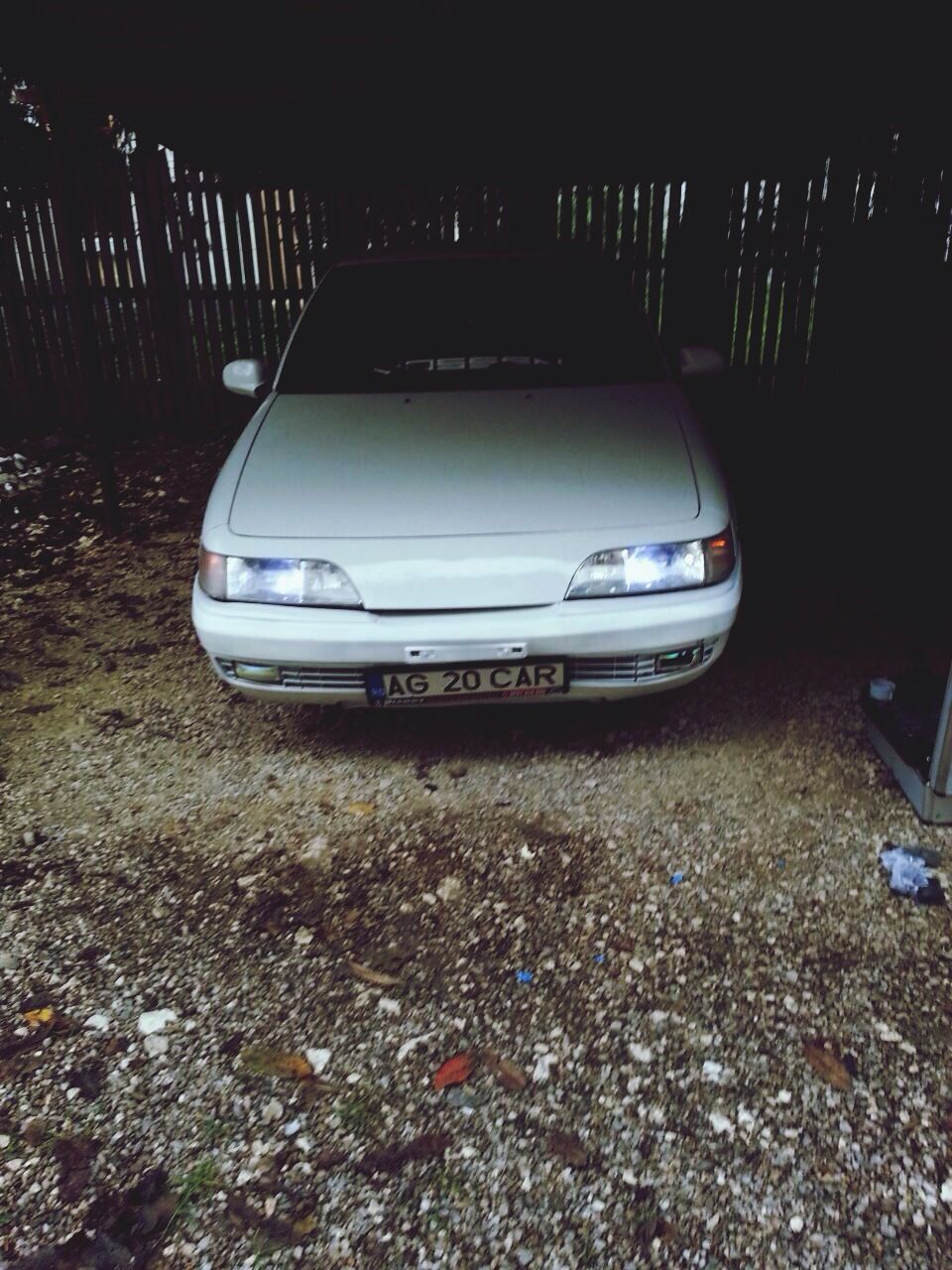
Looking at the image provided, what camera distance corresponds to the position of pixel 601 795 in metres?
3.27

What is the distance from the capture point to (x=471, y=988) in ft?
8.07

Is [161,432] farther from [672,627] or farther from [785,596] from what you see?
[672,627]

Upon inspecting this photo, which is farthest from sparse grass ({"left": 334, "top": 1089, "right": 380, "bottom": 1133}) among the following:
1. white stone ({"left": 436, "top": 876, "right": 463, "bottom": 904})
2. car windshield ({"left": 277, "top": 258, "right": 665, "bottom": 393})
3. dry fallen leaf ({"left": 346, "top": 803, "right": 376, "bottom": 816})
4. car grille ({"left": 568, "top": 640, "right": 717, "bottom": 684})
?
car windshield ({"left": 277, "top": 258, "right": 665, "bottom": 393})

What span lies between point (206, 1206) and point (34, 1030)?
2.44 ft

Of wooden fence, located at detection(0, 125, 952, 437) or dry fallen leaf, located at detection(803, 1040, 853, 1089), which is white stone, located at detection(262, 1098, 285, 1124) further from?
wooden fence, located at detection(0, 125, 952, 437)

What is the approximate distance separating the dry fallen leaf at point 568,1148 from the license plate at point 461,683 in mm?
1344

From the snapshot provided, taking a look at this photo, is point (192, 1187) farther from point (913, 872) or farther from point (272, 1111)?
point (913, 872)

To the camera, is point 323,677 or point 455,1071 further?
point 323,677

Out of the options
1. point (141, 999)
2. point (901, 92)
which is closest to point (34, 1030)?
point (141, 999)

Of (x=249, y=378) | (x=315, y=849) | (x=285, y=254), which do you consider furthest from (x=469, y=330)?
(x=285, y=254)

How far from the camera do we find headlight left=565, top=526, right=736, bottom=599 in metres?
2.96

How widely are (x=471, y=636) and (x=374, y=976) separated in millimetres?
1038

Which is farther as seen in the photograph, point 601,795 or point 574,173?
point 574,173

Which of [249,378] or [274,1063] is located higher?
[249,378]
